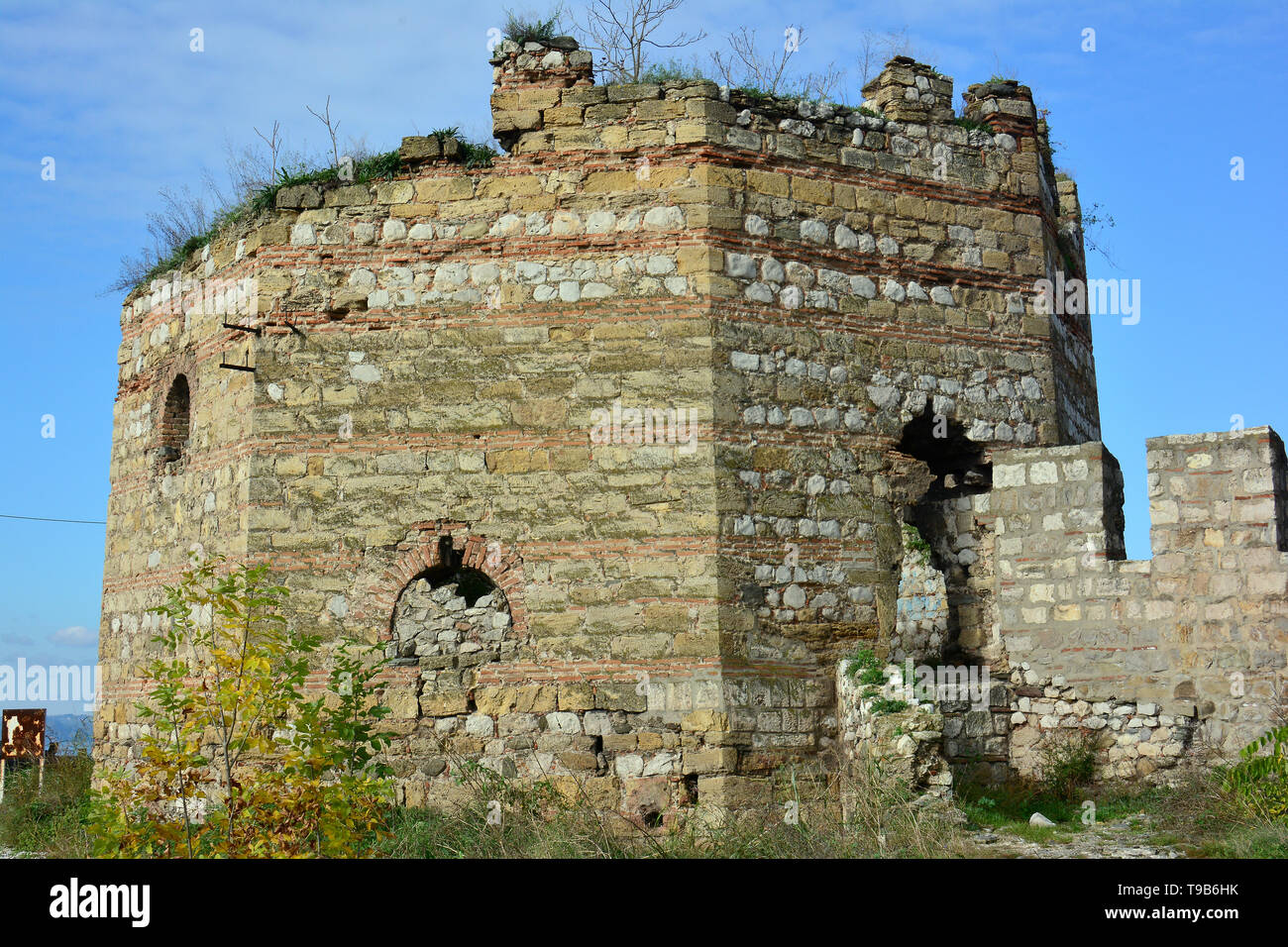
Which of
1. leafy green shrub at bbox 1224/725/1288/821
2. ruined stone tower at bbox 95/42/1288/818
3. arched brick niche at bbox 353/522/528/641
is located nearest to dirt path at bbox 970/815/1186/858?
leafy green shrub at bbox 1224/725/1288/821

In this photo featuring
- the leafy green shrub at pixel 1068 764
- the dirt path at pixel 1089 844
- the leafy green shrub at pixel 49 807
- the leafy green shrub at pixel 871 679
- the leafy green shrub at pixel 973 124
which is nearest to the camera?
the dirt path at pixel 1089 844

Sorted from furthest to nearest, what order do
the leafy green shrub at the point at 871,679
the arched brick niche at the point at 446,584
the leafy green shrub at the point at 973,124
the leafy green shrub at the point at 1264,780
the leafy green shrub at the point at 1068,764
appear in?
the leafy green shrub at the point at 973,124 → the leafy green shrub at the point at 1068,764 → the arched brick niche at the point at 446,584 → the leafy green shrub at the point at 871,679 → the leafy green shrub at the point at 1264,780

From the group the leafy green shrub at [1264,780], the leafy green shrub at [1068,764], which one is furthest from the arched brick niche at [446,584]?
the leafy green shrub at [1264,780]

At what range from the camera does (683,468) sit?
380 inches

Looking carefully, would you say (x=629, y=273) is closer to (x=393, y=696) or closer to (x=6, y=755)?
(x=393, y=696)

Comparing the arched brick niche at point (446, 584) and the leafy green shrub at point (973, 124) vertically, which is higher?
the leafy green shrub at point (973, 124)

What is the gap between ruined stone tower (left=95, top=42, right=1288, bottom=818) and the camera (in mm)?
9508

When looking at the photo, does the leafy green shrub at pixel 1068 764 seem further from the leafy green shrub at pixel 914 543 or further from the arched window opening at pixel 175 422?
the arched window opening at pixel 175 422

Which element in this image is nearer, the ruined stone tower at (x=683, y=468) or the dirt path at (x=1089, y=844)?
the dirt path at (x=1089, y=844)

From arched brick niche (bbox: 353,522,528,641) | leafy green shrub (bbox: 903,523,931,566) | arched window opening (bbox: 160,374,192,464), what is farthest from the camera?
arched window opening (bbox: 160,374,192,464)

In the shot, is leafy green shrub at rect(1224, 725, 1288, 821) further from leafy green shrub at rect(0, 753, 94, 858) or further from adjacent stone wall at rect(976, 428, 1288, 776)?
leafy green shrub at rect(0, 753, 94, 858)

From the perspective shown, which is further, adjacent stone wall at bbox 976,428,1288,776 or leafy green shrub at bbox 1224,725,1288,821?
adjacent stone wall at bbox 976,428,1288,776

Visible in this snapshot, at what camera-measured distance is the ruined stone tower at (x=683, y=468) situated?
9.51m

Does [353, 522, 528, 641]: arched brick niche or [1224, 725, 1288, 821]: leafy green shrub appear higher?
[353, 522, 528, 641]: arched brick niche
